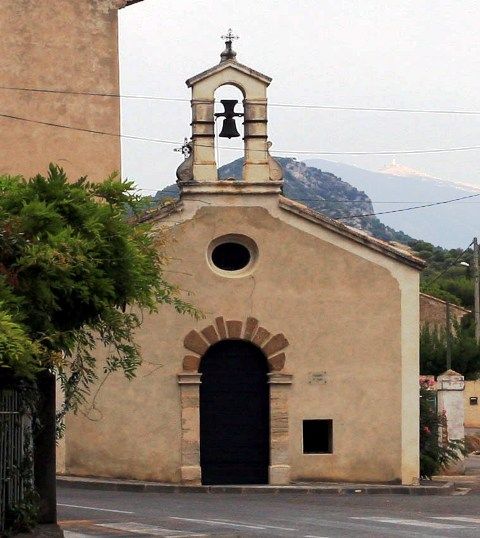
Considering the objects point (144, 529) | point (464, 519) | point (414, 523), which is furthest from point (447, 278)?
point (144, 529)

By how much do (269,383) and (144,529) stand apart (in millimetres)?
10302

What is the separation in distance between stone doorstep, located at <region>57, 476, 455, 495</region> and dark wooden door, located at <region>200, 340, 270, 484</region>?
0.68 meters

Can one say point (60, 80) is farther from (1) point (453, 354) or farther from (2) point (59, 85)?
(1) point (453, 354)

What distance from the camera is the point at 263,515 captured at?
20875 millimetres

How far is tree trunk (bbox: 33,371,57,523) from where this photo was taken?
16.7 m

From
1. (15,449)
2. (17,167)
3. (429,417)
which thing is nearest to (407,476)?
(429,417)

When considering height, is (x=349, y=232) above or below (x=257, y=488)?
above

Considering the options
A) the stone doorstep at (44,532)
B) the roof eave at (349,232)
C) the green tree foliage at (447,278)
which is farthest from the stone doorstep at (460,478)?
the green tree foliage at (447,278)

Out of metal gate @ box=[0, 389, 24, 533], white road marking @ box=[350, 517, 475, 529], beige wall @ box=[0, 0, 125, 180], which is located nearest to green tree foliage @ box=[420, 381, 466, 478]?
beige wall @ box=[0, 0, 125, 180]

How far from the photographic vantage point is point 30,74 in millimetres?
34375

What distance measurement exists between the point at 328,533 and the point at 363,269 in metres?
12.0

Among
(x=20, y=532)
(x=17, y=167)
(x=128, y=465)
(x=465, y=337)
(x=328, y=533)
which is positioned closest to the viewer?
(x=20, y=532)

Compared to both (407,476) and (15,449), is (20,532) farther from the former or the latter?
(407,476)

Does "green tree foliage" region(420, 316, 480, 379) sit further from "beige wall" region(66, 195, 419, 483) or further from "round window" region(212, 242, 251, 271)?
"round window" region(212, 242, 251, 271)
